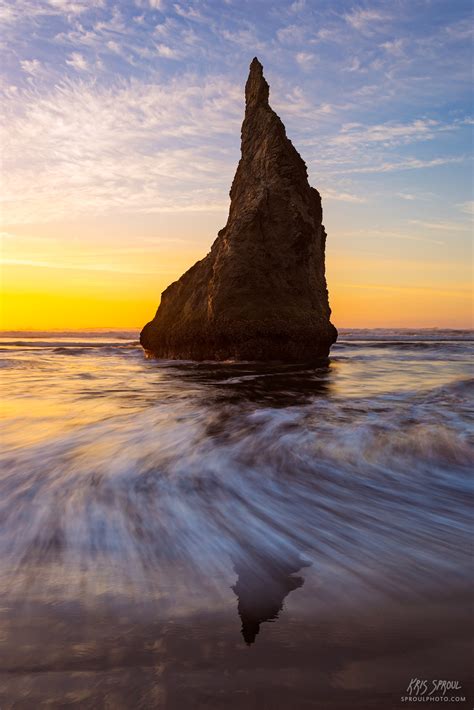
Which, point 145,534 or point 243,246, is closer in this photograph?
point 145,534

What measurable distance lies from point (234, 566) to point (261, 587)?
0.25 m

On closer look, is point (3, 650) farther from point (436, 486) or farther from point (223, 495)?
point (436, 486)

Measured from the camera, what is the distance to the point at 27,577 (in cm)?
206

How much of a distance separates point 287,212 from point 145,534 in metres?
14.9

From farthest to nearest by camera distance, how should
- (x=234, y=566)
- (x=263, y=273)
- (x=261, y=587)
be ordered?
(x=263, y=273) < (x=234, y=566) < (x=261, y=587)

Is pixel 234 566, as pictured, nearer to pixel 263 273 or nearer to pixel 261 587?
pixel 261 587

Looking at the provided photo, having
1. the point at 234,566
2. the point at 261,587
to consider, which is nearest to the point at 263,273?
the point at 234,566

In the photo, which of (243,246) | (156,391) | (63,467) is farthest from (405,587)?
(243,246)

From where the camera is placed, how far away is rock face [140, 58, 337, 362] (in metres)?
14.8

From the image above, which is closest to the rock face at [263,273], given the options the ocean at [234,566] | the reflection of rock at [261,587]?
the ocean at [234,566]

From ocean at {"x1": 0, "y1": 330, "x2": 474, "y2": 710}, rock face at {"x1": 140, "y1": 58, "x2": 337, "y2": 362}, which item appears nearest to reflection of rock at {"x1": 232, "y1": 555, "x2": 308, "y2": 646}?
ocean at {"x1": 0, "y1": 330, "x2": 474, "y2": 710}

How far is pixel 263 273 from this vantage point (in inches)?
612

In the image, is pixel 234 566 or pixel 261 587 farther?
pixel 234 566

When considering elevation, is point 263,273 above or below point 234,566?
above
